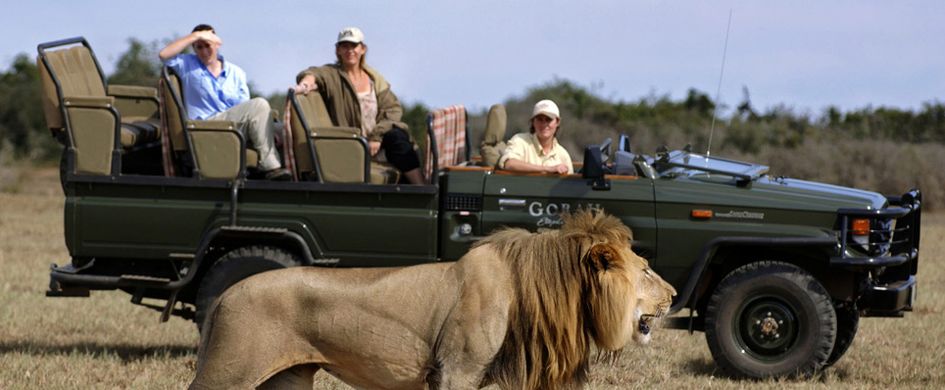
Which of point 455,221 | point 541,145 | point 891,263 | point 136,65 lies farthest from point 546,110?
point 136,65

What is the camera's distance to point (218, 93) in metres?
10.3

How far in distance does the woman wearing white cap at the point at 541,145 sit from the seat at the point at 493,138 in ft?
0.80

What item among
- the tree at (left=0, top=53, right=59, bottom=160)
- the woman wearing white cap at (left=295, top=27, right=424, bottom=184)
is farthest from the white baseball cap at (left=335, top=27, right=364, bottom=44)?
the tree at (left=0, top=53, right=59, bottom=160)

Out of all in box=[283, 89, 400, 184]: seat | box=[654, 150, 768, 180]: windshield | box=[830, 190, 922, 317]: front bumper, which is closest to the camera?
box=[830, 190, 922, 317]: front bumper

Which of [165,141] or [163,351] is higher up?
[165,141]

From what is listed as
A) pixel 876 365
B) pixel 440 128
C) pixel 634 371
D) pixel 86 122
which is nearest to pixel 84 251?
pixel 86 122

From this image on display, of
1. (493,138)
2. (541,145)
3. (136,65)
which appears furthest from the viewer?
(136,65)

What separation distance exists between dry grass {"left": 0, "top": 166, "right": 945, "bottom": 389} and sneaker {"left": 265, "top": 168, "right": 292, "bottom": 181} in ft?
4.47

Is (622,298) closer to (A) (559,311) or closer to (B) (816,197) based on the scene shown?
(A) (559,311)

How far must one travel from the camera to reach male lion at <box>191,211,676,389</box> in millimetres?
6000

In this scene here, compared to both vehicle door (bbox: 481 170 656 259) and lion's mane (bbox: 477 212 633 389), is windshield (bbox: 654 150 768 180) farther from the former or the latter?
lion's mane (bbox: 477 212 633 389)

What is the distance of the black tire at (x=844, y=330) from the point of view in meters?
9.74

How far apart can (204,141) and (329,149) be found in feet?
2.80

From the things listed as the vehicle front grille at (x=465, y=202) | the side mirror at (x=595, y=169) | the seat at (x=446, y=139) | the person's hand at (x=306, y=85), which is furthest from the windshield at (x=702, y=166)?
the person's hand at (x=306, y=85)
